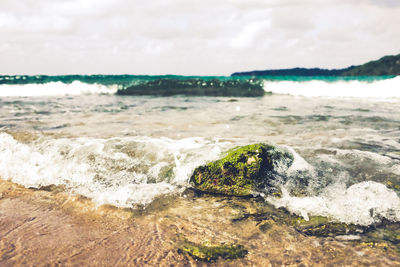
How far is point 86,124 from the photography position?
224 inches

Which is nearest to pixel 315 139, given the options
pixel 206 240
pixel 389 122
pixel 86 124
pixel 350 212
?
pixel 350 212

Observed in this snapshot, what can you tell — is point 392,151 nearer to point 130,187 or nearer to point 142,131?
point 130,187

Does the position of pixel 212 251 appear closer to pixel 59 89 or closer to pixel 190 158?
pixel 190 158

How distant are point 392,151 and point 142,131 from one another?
3.84 meters

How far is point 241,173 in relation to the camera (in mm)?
2656

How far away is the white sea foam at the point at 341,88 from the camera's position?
1405cm

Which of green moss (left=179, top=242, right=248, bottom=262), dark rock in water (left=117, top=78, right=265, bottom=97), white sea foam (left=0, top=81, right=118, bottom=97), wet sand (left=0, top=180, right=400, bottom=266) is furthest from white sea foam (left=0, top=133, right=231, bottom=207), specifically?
white sea foam (left=0, top=81, right=118, bottom=97)

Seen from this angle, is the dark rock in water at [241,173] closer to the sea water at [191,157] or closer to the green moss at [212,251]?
the sea water at [191,157]

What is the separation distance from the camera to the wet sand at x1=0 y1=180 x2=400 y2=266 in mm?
Result: 1667

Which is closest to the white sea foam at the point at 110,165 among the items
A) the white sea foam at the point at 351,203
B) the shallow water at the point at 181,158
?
the shallow water at the point at 181,158

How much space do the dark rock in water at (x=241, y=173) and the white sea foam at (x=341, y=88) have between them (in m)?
13.4

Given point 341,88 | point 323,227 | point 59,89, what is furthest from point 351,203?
point 59,89

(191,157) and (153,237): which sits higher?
(191,157)

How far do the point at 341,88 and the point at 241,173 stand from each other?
15337 mm
